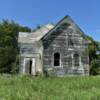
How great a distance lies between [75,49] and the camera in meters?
26.4

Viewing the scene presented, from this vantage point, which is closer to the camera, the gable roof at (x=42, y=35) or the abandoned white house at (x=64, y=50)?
the abandoned white house at (x=64, y=50)

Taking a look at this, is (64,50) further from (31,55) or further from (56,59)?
(31,55)

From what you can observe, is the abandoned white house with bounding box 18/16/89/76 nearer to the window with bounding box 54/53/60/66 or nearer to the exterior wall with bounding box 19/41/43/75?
the window with bounding box 54/53/60/66

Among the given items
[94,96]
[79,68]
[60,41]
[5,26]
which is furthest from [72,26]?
[5,26]

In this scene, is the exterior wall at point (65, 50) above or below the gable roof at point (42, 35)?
below

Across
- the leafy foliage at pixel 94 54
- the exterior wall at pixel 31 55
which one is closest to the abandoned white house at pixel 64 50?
the exterior wall at pixel 31 55

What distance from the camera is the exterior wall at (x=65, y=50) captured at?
25750 mm

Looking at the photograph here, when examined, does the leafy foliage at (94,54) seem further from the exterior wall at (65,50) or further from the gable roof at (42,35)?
the exterior wall at (65,50)

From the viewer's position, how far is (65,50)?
86.0ft

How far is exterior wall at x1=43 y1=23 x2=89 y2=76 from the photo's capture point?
25.8 meters

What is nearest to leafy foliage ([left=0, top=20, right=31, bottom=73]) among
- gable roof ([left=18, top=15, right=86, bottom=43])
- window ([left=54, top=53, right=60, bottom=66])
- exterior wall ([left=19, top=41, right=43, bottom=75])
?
gable roof ([left=18, top=15, right=86, bottom=43])

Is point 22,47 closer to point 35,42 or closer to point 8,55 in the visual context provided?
point 35,42

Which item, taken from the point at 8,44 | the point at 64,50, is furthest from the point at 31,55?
the point at 8,44

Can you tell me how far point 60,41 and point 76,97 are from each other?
55.7ft
